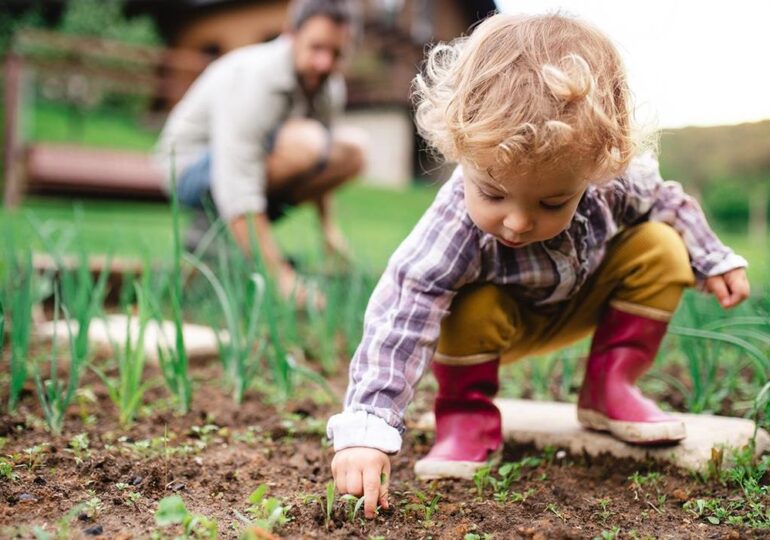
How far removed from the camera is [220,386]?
79.4 inches

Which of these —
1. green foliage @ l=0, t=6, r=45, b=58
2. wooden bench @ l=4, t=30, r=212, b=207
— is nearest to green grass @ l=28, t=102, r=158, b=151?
green foliage @ l=0, t=6, r=45, b=58

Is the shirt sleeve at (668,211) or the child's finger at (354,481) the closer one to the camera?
the child's finger at (354,481)

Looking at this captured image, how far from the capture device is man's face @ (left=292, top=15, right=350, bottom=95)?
3289 mm

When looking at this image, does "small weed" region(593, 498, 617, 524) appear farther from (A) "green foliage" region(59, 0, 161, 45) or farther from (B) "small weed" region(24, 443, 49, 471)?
(A) "green foliage" region(59, 0, 161, 45)

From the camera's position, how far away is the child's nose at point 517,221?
118 centimetres

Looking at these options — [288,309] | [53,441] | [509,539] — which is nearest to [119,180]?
[288,309]

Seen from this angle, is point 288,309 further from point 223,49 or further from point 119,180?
point 223,49

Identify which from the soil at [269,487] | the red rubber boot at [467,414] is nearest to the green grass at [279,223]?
the soil at [269,487]

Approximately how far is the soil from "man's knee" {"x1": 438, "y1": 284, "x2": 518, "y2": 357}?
0.80ft

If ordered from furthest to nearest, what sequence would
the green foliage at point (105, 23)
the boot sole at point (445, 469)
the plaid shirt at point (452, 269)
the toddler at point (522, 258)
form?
the green foliage at point (105, 23)
the boot sole at point (445, 469)
the plaid shirt at point (452, 269)
the toddler at point (522, 258)

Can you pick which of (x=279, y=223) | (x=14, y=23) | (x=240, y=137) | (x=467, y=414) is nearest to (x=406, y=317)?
(x=467, y=414)

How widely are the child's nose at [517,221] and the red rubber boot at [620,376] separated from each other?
1.63 feet

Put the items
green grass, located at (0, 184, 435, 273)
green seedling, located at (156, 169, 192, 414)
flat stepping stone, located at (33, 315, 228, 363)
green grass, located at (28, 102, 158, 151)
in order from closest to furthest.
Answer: green seedling, located at (156, 169, 192, 414)
flat stepping stone, located at (33, 315, 228, 363)
green grass, located at (0, 184, 435, 273)
green grass, located at (28, 102, 158, 151)

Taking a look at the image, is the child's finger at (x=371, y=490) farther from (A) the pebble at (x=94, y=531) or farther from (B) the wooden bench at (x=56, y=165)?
(B) the wooden bench at (x=56, y=165)
